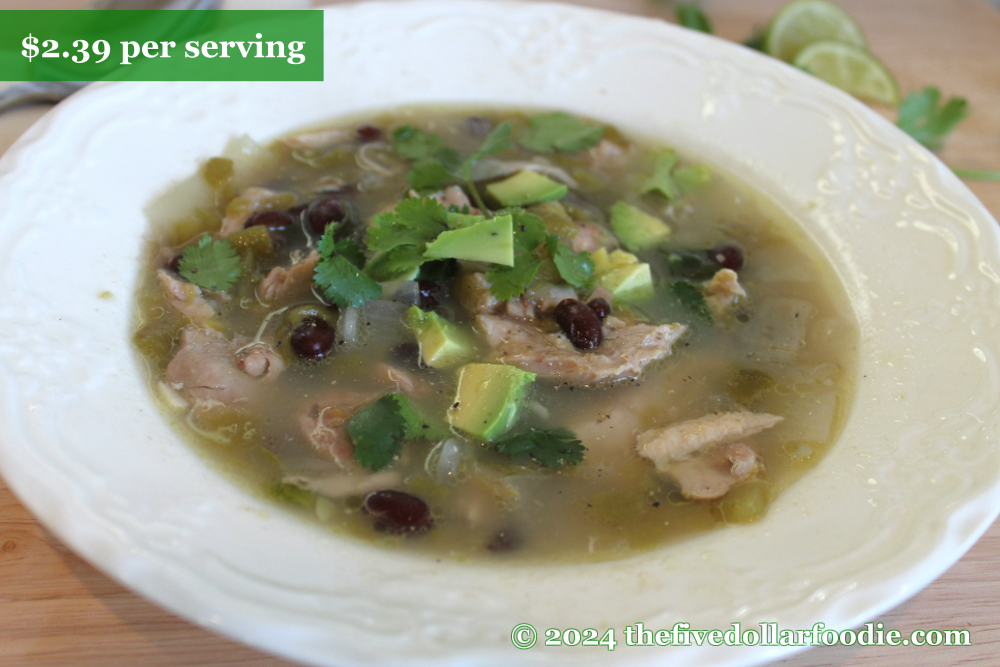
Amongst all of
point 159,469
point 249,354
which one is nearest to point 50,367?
point 159,469

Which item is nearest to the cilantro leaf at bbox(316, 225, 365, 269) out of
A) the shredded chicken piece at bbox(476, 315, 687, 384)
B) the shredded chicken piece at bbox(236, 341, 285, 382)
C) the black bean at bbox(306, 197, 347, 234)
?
the black bean at bbox(306, 197, 347, 234)

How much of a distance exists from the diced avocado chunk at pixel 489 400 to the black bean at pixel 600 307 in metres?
0.42

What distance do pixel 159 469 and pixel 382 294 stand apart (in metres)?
0.97

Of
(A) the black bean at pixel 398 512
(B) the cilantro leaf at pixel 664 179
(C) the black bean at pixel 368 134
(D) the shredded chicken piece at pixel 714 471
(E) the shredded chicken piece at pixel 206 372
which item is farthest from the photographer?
(C) the black bean at pixel 368 134

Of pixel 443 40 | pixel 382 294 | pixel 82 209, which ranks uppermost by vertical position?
pixel 443 40

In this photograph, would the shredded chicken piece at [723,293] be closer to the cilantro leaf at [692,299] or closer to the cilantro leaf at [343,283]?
the cilantro leaf at [692,299]

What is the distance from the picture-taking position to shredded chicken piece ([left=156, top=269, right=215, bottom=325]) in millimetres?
2510

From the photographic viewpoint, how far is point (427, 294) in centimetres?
268

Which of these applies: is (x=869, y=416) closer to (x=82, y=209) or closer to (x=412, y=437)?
(x=412, y=437)

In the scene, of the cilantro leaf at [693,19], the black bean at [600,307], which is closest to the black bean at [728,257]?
the black bean at [600,307]

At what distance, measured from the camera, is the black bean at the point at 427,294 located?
266cm

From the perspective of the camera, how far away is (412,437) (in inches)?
88.0

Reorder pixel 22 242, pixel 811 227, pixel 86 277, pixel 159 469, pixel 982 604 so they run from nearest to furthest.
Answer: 1. pixel 159 469
2. pixel 982 604
3. pixel 22 242
4. pixel 86 277
5. pixel 811 227

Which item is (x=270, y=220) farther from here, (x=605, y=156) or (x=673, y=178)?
(x=673, y=178)
